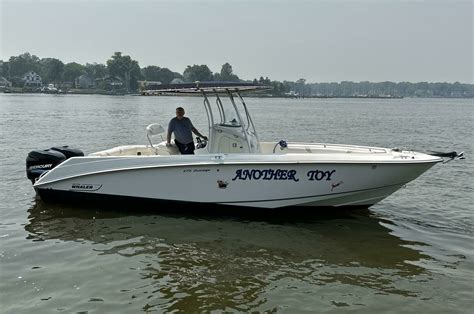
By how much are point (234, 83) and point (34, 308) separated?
17.1 feet

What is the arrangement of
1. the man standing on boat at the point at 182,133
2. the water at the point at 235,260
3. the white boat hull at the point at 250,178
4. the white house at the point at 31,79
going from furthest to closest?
the white house at the point at 31,79
the man standing on boat at the point at 182,133
the white boat hull at the point at 250,178
the water at the point at 235,260

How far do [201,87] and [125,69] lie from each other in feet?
439

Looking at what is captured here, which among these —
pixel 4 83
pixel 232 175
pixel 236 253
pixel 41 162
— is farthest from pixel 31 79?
pixel 236 253

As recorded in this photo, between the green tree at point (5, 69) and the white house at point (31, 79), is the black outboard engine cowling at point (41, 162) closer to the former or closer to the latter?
the white house at point (31, 79)

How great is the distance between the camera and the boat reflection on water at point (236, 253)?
571cm

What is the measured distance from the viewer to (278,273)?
20.4 ft

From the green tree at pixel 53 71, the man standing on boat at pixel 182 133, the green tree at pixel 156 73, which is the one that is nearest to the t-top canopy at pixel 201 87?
the man standing on boat at pixel 182 133

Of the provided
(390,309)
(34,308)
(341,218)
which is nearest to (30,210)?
(34,308)

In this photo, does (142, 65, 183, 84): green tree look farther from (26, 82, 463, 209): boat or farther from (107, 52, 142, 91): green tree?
(26, 82, 463, 209): boat

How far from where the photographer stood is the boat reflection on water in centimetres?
571

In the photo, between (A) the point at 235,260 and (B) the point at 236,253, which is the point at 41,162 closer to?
(B) the point at 236,253

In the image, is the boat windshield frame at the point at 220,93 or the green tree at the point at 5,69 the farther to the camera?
the green tree at the point at 5,69

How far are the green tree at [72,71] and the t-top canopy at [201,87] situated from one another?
162 m

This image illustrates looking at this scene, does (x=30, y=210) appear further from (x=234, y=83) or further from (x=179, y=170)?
(x=234, y=83)
